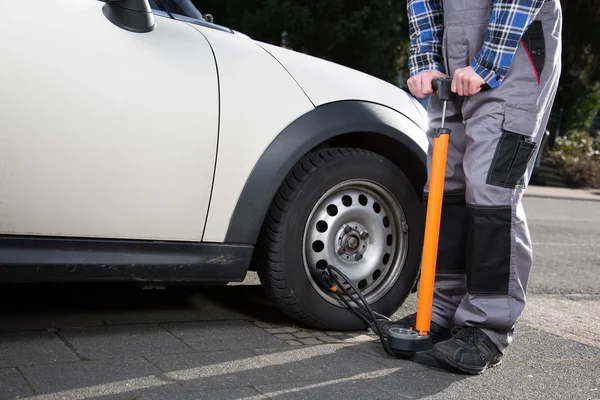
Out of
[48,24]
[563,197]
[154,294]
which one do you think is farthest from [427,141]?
[563,197]

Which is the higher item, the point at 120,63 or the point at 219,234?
the point at 120,63

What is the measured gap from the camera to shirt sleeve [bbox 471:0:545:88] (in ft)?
10.2

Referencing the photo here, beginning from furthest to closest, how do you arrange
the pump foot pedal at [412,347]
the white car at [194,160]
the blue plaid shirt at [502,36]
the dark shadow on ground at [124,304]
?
the dark shadow on ground at [124,304] → the pump foot pedal at [412,347] → the blue plaid shirt at [502,36] → the white car at [194,160]

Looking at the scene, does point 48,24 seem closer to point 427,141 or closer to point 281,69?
point 281,69

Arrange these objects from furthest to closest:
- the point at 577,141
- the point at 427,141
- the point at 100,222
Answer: the point at 577,141, the point at 427,141, the point at 100,222

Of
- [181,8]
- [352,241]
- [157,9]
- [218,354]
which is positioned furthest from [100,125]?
[352,241]

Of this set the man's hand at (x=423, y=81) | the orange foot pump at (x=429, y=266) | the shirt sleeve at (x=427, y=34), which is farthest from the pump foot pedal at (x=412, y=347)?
the shirt sleeve at (x=427, y=34)

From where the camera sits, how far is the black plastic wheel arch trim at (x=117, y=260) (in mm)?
2936

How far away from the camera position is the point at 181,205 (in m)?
3.17

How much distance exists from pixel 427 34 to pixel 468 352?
1257 mm

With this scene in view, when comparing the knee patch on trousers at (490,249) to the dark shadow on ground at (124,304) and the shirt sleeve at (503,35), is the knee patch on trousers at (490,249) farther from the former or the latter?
the dark shadow on ground at (124,304)

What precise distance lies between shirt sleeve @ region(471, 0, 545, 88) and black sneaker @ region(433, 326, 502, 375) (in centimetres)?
93

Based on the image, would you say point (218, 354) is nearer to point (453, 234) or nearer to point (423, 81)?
point (453, 234)

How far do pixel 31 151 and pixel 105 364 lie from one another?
751 mm
